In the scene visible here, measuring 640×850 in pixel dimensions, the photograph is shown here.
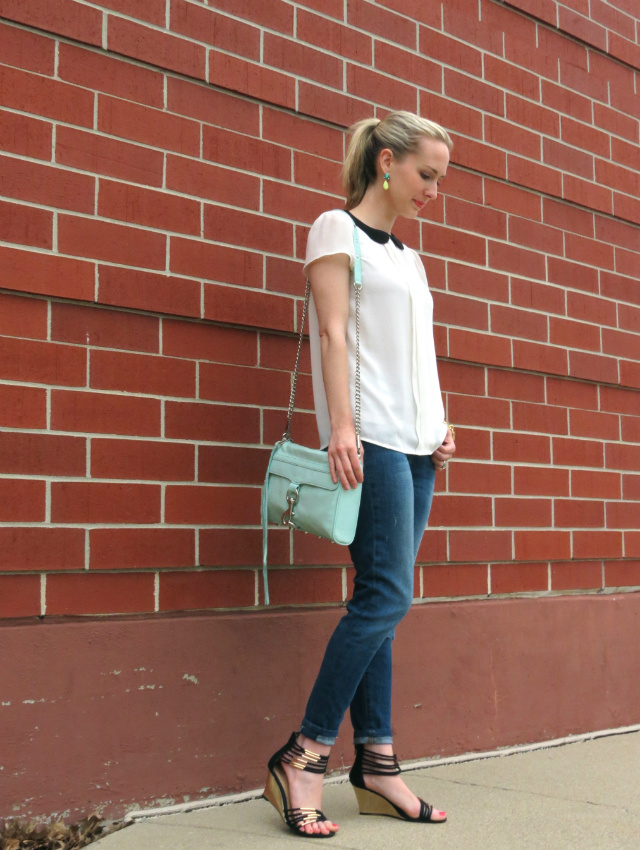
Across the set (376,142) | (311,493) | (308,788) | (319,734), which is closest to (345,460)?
(311,493)

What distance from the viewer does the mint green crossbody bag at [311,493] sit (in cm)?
263

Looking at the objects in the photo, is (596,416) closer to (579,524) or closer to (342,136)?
(579,524)

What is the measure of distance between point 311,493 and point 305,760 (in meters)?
0.71

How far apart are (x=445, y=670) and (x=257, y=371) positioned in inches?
52.1

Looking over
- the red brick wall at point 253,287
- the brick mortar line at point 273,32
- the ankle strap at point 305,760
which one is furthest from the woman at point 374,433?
the brick mortar line at point 273,32

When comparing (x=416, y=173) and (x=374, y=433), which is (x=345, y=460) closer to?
(x=374, y=433)

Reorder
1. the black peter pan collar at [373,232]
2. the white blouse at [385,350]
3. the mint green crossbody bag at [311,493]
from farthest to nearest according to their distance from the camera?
the black peter pan collar at [373,232], the white blouse at [385,350], the mint green crossbody bag at [311,493]


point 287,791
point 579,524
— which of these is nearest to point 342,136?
point 579,524

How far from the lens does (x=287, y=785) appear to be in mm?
2707

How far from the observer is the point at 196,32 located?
3291 millimetres

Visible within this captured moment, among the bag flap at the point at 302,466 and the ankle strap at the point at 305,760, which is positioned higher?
the bag flap at the point at 302,466

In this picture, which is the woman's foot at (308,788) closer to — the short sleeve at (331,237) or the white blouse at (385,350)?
the white blouse at (385,350)

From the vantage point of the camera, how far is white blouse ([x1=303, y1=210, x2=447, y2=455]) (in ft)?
9.20

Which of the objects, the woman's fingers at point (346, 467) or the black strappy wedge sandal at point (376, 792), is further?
the black strappy wedge sandal at point (376, 792)
